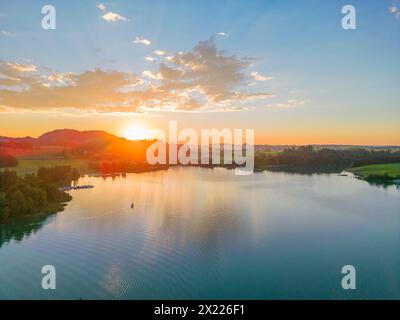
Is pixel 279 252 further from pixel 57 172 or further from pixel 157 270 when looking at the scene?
pixel 57 172

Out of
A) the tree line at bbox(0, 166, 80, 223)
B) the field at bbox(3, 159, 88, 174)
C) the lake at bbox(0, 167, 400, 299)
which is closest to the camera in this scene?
the lake at bbox(0, 167, 400, 299)

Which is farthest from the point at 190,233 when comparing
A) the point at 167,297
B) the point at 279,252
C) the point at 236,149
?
the point at 236,149

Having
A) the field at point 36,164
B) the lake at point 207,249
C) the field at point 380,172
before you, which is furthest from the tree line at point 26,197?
the field at point 380,172

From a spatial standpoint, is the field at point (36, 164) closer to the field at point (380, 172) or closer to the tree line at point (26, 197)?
the tree line at point (26, 197)

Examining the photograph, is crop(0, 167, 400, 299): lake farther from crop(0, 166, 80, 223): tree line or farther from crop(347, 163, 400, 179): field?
crop(347, 163, 400, 179): field

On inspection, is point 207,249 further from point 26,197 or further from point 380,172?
point 380,172

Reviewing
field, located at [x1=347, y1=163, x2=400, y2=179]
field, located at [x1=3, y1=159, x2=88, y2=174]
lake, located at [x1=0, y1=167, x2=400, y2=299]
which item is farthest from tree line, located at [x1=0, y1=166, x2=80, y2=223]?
field, located at [x1=347, y1=163, x2=400, y2=179]

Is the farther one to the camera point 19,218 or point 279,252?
point 19,218

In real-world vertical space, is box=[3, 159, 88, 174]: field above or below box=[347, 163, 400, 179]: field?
above
